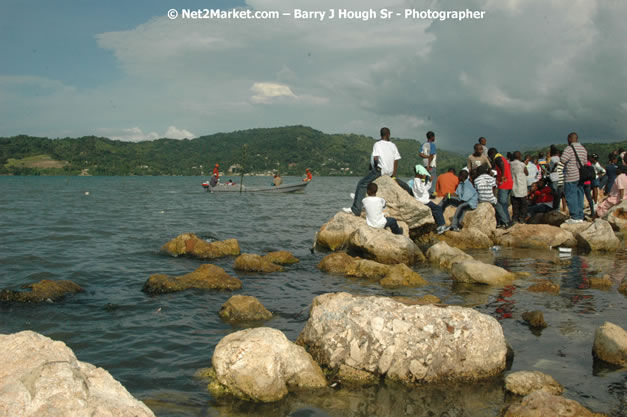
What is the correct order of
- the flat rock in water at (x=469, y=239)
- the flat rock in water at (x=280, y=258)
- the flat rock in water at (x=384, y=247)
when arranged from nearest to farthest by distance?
the flat rock in water at (x=384, y=247)
the flat rock in water at (x=280, y=258)
the flat rock in water at (x=469, y=239)

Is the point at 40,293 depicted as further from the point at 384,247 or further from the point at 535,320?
the point at 535,320

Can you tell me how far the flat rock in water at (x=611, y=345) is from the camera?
5.16 m

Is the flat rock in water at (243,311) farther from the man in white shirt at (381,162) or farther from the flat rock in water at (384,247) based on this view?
the man in white shirt at (381,162)

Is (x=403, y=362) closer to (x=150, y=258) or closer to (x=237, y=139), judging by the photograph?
(x=150, y=258)

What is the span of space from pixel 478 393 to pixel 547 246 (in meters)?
10.1

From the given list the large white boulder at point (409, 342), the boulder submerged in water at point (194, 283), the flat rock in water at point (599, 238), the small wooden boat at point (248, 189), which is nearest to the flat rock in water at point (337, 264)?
the boulder submerged in water at point (194, 283)

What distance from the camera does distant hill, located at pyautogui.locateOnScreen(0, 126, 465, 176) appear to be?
143500 mm

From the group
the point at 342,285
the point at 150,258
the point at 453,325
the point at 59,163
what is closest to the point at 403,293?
the point at 342,285

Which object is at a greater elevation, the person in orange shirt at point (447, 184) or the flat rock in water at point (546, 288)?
the person in orange shirt at point (447, 184)

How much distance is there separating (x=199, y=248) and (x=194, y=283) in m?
3.89

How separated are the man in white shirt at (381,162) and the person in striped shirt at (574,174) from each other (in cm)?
521

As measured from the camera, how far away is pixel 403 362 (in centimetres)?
489

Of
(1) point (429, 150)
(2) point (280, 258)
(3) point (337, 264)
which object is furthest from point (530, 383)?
(1) point (429, 150)

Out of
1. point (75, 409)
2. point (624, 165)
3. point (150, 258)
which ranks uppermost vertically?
point (624, 165)
